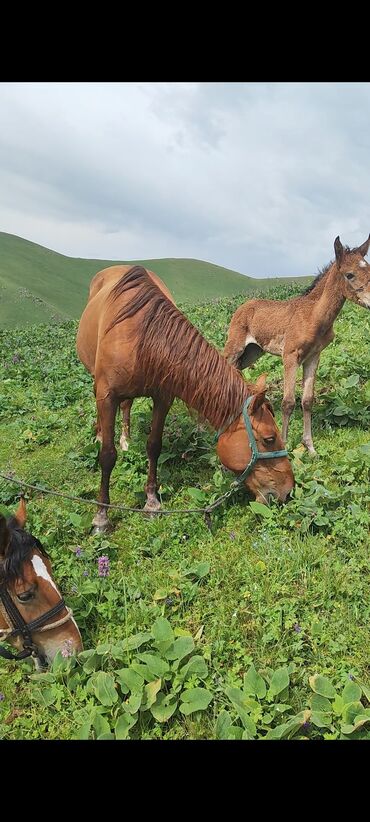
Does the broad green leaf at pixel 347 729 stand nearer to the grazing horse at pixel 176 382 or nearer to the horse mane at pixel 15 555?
the horse mane at pixel 15 555

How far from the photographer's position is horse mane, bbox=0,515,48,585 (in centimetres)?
299

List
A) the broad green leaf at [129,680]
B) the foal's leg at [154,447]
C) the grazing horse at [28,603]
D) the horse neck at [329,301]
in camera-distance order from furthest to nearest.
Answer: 1. the horse neck at [329,301]
2. the foal's leg at [154,447]
3. the grazing horse at [28,603]
4. the broad green leaf at [129,680]

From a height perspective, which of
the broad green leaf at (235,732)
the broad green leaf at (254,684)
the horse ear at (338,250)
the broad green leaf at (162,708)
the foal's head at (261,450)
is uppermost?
the horse ear at (338,250)

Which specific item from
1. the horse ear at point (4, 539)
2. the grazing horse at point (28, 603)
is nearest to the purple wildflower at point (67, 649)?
the grazing horse at point (28, 603)

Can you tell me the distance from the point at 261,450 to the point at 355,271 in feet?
9.23

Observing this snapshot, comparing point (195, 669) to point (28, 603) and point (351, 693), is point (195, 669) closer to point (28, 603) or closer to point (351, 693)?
point (351, 693)

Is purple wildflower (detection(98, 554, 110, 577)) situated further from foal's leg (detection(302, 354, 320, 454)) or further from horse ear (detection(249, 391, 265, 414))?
foal's leg (detection(302, 354, 320, 454))

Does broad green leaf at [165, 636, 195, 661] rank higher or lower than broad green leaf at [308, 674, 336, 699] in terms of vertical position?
lower

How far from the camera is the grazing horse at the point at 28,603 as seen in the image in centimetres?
301

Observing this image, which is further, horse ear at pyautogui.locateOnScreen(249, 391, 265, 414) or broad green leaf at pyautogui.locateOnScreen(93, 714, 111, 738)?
horse ear at pyautogui.locateOnScreen(249, 391, 265, 414)

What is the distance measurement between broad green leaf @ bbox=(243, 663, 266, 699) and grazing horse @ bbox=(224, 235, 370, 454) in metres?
3.50

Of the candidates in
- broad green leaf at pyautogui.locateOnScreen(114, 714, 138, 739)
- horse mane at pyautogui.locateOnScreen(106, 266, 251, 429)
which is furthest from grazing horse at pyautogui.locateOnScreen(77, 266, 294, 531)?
broad green leaf at pyautogui.locateOnScreen(114, 714, 138, 739)

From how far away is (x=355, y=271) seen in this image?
5.85 m

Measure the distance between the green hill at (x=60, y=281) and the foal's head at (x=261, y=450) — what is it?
1998 centimetres
